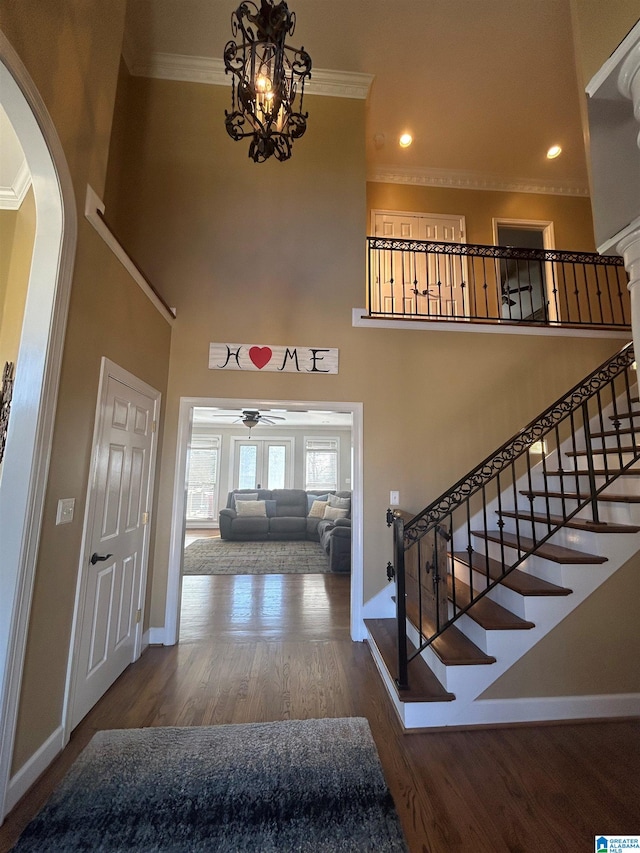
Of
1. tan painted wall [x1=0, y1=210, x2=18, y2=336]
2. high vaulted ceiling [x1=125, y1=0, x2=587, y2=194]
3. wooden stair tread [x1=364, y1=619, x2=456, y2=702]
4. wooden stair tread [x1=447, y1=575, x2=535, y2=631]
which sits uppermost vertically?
high vaulted ceiling [x1=125, y1=0, x2=587, y2=194]

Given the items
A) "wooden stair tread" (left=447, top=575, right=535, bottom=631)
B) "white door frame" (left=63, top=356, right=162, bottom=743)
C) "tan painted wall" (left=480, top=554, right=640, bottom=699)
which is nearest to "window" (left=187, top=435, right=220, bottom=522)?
"white door frame" (left=63, top=356, right=162, bottom=743)

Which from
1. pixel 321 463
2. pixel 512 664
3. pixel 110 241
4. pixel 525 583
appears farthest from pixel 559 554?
pixel 321 463

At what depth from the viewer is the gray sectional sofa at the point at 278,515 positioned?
754 cm

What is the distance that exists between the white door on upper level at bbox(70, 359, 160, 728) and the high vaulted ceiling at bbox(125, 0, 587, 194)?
11.7 feet

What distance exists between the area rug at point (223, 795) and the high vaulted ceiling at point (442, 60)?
524cm

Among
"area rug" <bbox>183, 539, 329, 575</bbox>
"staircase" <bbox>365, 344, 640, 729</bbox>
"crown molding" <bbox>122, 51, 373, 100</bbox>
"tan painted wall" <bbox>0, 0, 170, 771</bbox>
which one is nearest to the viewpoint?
"tan painted wall" <bbox>0, 0, 170, 771</bbox>

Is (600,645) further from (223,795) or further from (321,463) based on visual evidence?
(321,463)

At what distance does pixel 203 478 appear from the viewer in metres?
9.48

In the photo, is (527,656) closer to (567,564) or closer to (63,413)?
(567,564)

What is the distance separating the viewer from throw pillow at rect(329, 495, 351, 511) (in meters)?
7.24

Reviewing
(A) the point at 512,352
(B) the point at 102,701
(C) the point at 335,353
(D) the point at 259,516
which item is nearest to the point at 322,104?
(C) the point at 335,353

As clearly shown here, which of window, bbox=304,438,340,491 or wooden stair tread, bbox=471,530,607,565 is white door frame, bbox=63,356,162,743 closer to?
wooden stair tread, bbox=471,530,607,565

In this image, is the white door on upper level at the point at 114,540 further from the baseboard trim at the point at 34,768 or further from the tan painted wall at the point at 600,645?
the tan painted wall at the point at 600,645

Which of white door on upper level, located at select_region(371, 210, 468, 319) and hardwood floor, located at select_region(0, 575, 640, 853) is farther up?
white door on upper level, located at select_region(371, 210, 468, 319)
